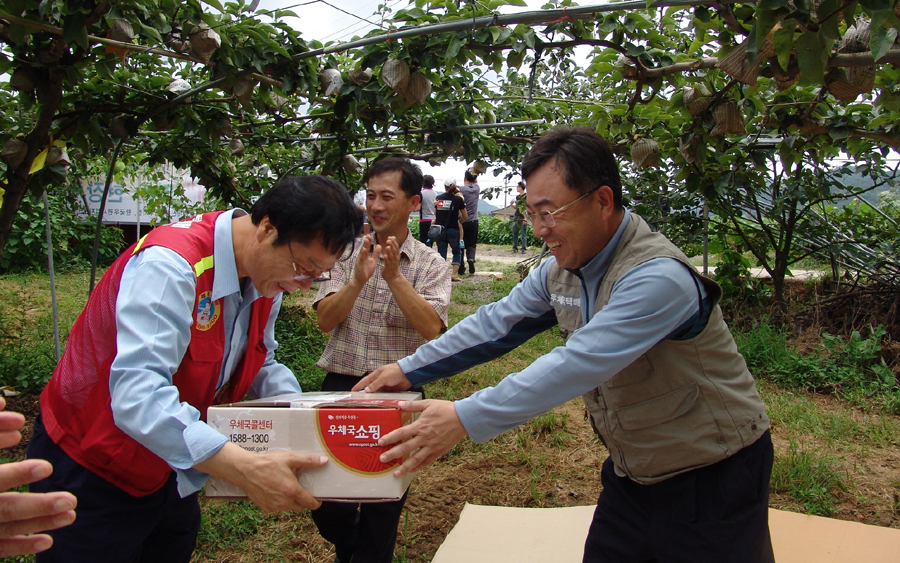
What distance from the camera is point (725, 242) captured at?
6.68 metres

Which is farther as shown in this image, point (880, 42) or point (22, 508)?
point (880, 42)

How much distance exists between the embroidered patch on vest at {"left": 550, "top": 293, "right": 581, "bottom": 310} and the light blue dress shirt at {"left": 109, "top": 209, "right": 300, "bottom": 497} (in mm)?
1016

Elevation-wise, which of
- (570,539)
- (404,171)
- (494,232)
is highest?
(404,171)

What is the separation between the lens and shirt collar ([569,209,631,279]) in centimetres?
175

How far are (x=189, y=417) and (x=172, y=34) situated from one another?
6.68ft

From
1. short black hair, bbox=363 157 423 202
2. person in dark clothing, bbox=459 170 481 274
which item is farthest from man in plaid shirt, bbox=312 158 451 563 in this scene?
person in dark clothing, bbox=459 170 481 274

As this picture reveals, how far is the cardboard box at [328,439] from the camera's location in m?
1.54

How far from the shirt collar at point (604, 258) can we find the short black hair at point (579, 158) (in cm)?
7

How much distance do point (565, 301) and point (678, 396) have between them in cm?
43

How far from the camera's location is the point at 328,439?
1.54 m

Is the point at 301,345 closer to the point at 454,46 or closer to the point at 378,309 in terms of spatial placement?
the point at 378,309

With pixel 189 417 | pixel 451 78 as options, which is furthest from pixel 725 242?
pixel 189 417

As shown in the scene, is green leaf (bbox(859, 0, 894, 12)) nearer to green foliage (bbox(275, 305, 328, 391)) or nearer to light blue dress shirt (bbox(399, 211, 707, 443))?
light blue dress shirt (bbox(399, 211, 707, 443))

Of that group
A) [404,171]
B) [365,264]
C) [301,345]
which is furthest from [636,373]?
[301,345]
